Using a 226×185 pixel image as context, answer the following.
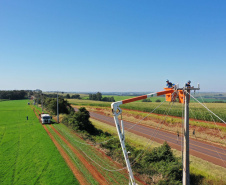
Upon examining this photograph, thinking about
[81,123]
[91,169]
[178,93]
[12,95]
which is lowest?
[91,169]

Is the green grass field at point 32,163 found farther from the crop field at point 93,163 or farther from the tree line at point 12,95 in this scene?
the tree line at point 12,95

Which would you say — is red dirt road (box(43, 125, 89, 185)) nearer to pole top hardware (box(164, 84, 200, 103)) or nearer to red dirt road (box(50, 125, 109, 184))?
red dirt road (box(50, 125, 109, 184))

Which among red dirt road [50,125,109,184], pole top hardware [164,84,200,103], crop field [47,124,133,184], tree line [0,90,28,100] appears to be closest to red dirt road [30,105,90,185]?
crop field [47,124,133,184]

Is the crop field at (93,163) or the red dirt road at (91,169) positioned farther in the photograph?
the crop field at (93,163)

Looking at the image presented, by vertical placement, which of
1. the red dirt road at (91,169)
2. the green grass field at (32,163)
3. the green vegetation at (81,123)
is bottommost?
the red dirt road at (91,169)

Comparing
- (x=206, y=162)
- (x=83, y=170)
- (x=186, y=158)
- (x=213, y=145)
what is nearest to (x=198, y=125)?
(x=213, y=145)

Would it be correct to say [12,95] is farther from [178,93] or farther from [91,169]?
[178,93]

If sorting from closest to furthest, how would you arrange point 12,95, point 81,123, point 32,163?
point 32,163 → point 81,123 → point 12,95

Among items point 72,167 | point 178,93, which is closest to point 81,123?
point 72,167

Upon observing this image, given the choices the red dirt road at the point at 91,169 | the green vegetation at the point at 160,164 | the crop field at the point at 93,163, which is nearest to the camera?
the green vegetation at the point at 160,164

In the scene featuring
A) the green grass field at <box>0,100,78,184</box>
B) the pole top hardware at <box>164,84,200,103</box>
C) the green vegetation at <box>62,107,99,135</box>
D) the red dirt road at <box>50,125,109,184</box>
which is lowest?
the red dirt road at <box>50,125,109,184</box>

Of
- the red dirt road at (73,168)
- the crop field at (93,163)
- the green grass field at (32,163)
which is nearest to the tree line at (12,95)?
the green grass field at (32,163)
